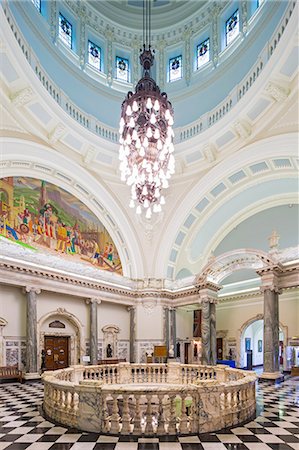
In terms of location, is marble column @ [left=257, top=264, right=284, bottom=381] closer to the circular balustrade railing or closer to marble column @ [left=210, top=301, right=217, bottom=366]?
marble column @ [left=210, top=301, right=217, bottom=366]

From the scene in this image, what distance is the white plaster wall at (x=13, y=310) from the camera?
12383mm

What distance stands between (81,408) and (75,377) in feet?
13.2

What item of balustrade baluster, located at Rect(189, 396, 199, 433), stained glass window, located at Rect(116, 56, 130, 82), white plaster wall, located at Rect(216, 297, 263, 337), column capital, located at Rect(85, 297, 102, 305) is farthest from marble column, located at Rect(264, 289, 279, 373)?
stained glass window, located at Rect(116, 56, 130, 82)

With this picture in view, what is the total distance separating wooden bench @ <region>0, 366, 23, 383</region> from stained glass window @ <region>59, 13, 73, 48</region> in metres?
12.7

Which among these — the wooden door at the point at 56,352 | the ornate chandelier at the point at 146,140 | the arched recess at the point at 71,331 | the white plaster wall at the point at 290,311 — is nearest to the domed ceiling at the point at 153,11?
the ornate chandelier at the point at 146,140

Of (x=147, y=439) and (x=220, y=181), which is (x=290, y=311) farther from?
(x=147, y=439)

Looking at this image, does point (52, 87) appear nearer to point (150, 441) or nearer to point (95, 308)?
point (95, 308)

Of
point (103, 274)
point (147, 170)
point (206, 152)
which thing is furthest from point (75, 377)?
point (206, 152)

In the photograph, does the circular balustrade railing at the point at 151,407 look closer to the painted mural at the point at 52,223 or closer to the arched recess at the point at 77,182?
the painted mural at the point at 52,223

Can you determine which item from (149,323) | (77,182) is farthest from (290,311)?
(77,182)

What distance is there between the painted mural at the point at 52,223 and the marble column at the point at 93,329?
1.71 meters

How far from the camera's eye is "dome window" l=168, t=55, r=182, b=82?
17.4 m

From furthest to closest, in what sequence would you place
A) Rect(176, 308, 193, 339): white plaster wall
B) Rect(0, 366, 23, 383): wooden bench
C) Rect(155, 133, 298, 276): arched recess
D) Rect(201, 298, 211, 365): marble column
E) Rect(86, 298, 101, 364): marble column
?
Rect(176, 308, 193, 339): white plaster wall, Rect(86, 298, 101, 364): marble column, Rect(201, 298, 211, 365): marble column, Rect(155, 133, 298, 276): arched recess, Rect(0, 366, 23, 383): wooden bench

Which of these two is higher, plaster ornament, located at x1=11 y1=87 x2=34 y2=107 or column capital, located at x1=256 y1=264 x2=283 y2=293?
plaster ornament, located at x1=11 y1=87 x2=34 y2=107
